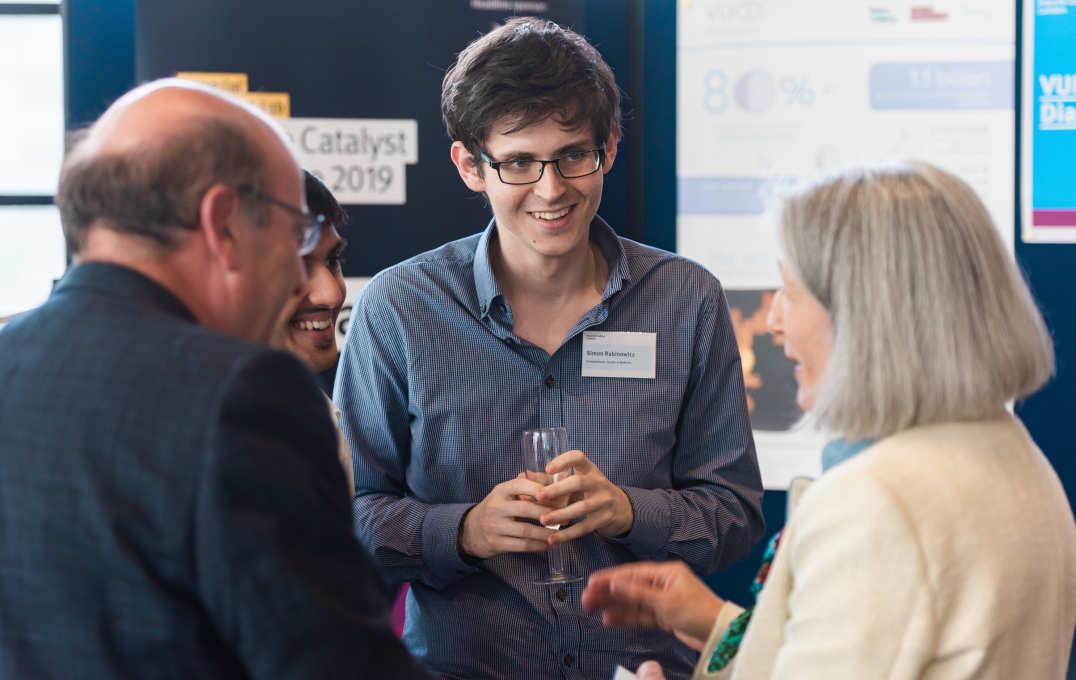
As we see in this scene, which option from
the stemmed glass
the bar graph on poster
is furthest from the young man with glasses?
the bar graph on poster

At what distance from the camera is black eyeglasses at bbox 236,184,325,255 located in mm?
1273

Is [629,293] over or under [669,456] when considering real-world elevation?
over

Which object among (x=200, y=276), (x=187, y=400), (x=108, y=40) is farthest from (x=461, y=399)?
(x=108, y=40)

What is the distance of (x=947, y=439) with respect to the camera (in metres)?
1.49

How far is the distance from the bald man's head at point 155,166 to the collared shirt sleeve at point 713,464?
4.02 ft

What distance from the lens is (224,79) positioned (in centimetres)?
369

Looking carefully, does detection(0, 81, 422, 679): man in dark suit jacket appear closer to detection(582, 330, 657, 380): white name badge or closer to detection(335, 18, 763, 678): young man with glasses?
detection(335, 18, 763, 678): young man with glasses

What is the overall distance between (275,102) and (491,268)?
1.74 meters

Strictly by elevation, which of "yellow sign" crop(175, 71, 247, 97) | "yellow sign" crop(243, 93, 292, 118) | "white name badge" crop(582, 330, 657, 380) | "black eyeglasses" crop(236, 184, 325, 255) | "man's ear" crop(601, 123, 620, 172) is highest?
"yellow sign" crop(175, 71, 247, 97)

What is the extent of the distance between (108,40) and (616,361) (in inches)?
117

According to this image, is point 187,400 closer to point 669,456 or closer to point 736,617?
point 736,617

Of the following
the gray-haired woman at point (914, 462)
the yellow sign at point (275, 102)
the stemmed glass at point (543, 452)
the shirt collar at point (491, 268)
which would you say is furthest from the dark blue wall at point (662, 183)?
the gray-haired woman at point (914, 462)

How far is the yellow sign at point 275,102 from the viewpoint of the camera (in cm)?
374

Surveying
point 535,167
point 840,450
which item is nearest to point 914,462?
point 840,450
